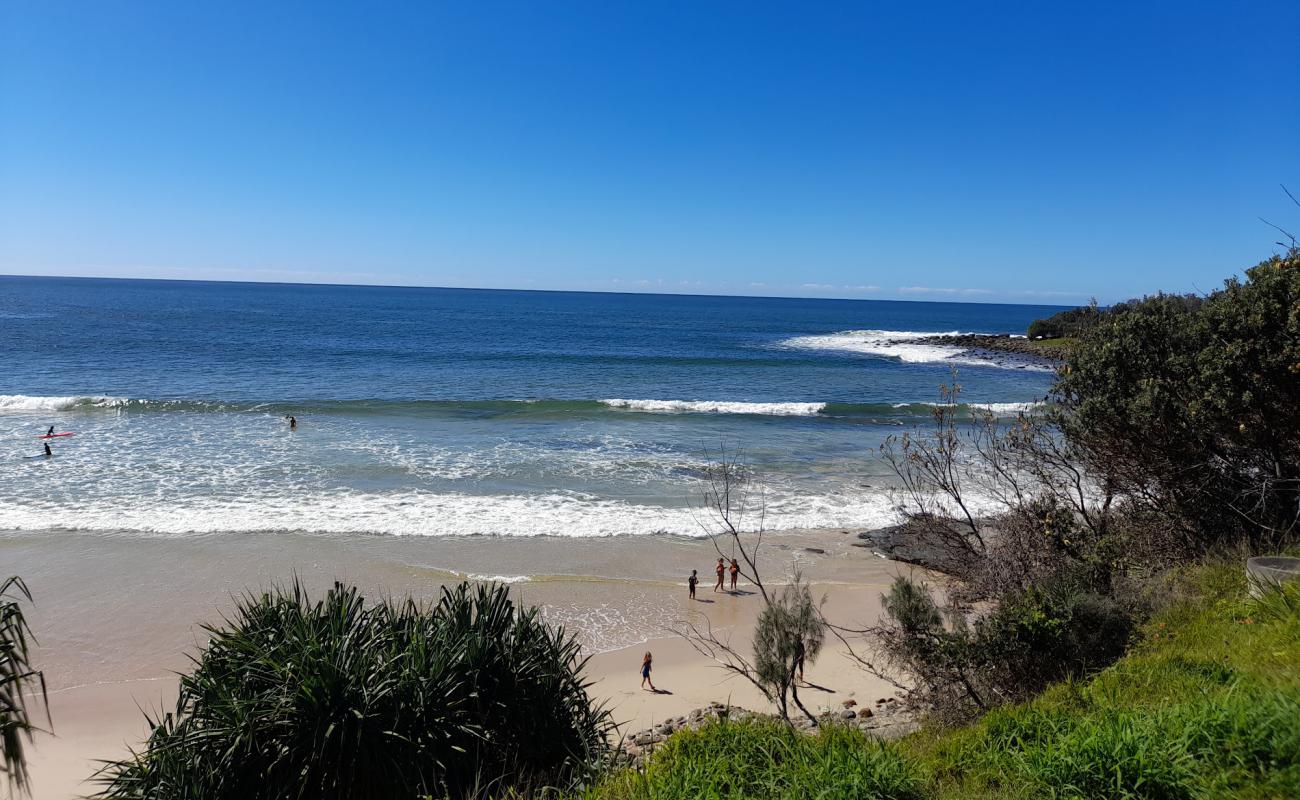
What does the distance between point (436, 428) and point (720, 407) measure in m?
14.8

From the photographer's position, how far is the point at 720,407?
3784cm

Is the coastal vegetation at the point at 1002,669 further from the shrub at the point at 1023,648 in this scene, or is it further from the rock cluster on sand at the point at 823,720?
the rock cluster on sand at the point at 823,720

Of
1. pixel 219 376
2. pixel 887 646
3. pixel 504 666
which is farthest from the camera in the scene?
pixel 219 376

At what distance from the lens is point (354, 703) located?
20.0 feet

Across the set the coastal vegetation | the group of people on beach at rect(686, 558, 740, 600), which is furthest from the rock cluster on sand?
the group of people on beach at rect(686, 558, 740, 600)

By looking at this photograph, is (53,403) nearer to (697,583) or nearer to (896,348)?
(697,583)

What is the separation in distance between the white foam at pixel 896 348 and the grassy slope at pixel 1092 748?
52.9m

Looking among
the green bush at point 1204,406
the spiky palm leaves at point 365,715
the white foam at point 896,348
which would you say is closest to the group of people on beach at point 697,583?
the spiky palm leaves at point 365,715

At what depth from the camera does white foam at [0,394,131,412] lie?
33.9 metres

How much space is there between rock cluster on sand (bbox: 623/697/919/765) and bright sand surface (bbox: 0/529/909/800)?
0.34 m

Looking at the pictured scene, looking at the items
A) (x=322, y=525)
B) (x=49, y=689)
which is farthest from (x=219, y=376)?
(x=49, y=689)

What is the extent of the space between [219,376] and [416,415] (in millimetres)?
18096

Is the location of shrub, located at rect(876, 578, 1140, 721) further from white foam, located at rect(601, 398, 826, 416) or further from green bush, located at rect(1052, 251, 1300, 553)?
white foam, located at rect(601, 398, 826, 416)

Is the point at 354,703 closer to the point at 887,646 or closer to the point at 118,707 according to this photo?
the point at 887,646
